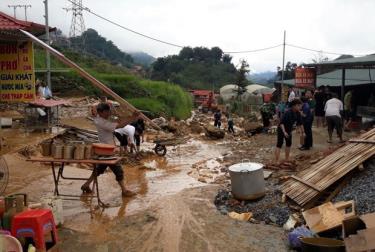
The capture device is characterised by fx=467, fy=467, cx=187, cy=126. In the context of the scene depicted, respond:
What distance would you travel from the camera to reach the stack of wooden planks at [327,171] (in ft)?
27.5

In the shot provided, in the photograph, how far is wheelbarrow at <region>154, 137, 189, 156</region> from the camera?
17.0m

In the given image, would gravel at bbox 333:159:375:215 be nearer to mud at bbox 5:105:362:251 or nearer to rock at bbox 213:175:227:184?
mud at bbox 5:105:362:251

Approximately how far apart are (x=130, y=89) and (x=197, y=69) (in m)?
42.9

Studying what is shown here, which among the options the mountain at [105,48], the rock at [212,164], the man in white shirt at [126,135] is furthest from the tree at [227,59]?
the man in white shirt at [126,135]

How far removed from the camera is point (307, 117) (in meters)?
14.9

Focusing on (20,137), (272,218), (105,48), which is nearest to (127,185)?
(272,218)

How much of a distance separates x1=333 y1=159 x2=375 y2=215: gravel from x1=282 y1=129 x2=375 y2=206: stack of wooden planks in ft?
0.64

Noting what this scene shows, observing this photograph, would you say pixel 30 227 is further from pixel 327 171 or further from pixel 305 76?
pixel 305 76

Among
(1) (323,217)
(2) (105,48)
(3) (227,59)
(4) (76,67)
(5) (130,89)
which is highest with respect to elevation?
(2) (105,48)

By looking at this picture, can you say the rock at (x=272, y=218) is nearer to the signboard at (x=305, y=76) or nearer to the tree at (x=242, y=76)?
the signboard at (x=305, y=76)

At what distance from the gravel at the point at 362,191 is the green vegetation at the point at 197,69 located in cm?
5857

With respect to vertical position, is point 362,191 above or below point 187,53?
below

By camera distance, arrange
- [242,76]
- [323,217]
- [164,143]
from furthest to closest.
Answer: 1. [242,76]
2. [164,143]
3. [323,217]

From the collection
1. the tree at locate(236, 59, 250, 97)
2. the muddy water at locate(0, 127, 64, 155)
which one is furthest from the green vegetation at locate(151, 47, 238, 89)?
the muddy water at locate(0, 127, 64, 155)
